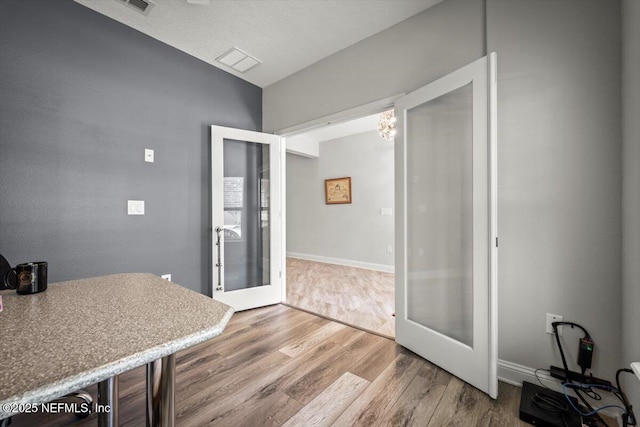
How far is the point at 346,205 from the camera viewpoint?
5.30 meters

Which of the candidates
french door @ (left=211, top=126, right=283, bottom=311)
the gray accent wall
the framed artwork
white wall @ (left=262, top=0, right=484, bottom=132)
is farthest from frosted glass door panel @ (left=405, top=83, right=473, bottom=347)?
the framed artwork

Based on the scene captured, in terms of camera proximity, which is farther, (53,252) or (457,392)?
(53,252)

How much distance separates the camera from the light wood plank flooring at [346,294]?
2.63 metres

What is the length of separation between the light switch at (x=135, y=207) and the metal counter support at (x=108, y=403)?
1827mm

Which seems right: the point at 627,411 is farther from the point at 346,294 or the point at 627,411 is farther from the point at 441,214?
the point at 346,294

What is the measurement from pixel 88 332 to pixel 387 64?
251cm

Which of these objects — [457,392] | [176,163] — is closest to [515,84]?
[457,392]

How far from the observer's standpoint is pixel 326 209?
564cm

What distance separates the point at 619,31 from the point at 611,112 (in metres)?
0.42

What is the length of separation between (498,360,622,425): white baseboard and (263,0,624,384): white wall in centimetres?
4

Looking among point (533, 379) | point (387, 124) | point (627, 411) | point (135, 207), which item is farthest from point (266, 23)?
point (627, 411)

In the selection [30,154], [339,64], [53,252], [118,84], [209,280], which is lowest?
[209,280]

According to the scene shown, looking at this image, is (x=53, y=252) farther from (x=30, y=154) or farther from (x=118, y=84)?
(x=118, y=84)

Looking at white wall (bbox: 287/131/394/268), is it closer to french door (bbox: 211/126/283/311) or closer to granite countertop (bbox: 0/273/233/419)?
french door (bbox: 211/126/283/311)
